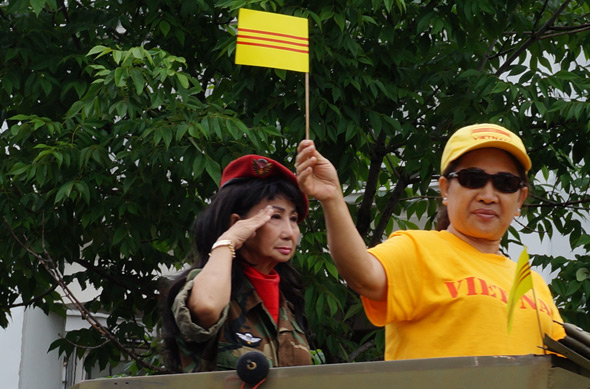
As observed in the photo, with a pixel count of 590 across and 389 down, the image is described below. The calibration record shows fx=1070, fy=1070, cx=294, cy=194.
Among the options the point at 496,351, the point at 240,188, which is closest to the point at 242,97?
the point at 240,188

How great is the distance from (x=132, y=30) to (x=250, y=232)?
11.9 ft

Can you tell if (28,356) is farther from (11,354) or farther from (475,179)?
(475,179)

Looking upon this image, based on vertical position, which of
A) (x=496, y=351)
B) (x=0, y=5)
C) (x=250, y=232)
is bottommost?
(x=496, y=351)

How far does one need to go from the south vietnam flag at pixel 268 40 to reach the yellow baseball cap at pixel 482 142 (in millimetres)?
479

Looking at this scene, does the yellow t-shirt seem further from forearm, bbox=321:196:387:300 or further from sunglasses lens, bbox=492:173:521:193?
sunglasses lens, bbox=492:173:521:193

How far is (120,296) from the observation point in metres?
6.64

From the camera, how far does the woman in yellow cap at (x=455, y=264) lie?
2.53 m

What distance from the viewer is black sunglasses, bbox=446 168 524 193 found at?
2736mm

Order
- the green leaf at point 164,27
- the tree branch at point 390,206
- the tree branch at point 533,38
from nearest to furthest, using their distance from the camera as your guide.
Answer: the green leaf at point 164,27, the tree branch at point 533,38, the tree branch at point 390,206

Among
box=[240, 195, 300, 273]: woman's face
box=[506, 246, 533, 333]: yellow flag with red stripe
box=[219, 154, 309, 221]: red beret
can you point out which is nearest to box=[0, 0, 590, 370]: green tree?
box=[219, 154, 309, 221]: red beret

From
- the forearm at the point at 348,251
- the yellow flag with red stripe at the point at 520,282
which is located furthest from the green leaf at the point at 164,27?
the yellow flag with red stripe at the point at 520,282

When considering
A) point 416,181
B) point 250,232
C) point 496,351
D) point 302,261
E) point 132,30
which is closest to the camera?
point 496,351

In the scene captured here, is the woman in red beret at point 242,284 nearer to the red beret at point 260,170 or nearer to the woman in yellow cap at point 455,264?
the red beret at point 260,170

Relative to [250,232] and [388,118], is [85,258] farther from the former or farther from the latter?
[250,232]
